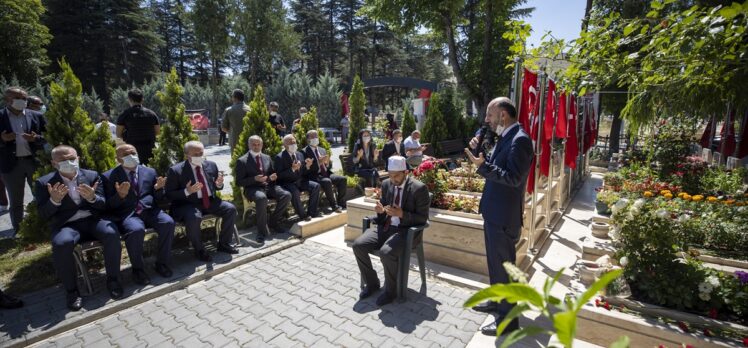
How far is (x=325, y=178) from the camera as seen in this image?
7652 mm

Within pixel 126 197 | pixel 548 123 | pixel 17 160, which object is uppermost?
pixel 548 123

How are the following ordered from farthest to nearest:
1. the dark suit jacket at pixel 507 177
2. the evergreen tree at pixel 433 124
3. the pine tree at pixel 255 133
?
1. the evergreen tree at pixel 433 124
2. the pine tree at pixel 255 133
3. the dark suit jacket at pixel 507 177

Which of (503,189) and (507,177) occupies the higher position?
(507,177)

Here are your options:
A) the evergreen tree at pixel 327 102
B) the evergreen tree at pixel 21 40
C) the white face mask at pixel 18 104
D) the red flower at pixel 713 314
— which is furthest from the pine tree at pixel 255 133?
the evergreen tree at pixel 21 40

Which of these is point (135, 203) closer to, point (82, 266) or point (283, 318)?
point (82, 266)

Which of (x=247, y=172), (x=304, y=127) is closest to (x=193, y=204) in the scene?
(x=247, y=172)

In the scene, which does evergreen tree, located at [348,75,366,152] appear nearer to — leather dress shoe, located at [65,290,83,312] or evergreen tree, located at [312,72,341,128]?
leather dress shoe, located at [65,290,83,312]

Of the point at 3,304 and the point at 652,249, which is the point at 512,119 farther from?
the point at 3,304

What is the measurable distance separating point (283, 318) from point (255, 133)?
415 cm

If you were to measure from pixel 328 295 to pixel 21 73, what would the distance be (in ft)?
107

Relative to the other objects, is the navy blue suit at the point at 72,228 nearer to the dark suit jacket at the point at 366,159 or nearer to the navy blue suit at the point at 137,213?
the navy blue suit at the point at 137,213

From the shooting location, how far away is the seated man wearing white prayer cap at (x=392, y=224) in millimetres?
4316

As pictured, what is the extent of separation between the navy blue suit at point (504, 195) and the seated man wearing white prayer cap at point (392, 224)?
2.70 ft

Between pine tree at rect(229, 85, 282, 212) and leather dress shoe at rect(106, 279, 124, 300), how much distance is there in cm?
280
